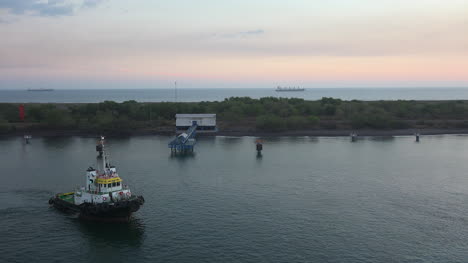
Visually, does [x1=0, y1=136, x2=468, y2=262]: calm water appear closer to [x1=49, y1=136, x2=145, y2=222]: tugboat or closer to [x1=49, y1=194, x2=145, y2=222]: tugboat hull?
[x1=49, y1=194, x2=145, y2=222]: tugboat hull

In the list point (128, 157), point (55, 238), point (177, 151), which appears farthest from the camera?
point (177, 151)

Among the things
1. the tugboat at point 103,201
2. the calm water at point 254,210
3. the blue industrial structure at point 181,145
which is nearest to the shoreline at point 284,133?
the blue industrial structure at point 181,145

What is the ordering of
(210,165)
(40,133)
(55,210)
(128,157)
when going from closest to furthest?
(55,210) < (210,165) < (128,157) < (40,133)

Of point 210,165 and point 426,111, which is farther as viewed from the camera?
point 426,111

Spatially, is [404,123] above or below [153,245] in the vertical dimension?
above

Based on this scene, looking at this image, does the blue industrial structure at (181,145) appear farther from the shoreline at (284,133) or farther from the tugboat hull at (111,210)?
the tugboat hull at (111,210)

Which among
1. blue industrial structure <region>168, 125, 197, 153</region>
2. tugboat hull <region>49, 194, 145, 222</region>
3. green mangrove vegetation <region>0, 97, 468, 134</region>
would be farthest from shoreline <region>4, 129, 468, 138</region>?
tugboat hull <region>49, 194, 145, 222</region>

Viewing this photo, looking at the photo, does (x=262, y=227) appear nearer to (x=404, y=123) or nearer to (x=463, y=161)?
(x=463, y=161)

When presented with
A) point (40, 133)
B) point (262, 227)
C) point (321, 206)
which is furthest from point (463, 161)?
point (40, 133)
